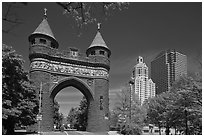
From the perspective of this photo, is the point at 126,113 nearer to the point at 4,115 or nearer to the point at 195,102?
the point at 195,102

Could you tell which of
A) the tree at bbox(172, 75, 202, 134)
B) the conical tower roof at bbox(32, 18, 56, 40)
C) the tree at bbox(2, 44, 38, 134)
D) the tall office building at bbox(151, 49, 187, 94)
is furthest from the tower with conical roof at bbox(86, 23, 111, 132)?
the tree at bbox(172, 75, 202, 134)

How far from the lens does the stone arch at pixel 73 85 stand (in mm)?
30517

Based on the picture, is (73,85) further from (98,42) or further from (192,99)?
(192,99)

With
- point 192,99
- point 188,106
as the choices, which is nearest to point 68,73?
point 188,106

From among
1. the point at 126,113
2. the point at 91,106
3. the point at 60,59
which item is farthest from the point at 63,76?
the point at 126,113

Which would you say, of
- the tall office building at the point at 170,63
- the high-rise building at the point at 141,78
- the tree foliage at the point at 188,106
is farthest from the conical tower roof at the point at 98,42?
the tree foliage at the point at 188,106

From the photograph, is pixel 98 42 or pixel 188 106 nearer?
pixel 188 106

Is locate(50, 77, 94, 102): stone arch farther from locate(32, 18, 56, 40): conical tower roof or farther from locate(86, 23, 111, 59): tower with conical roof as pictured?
locate(32, 18, 56, 40): conical tower roof

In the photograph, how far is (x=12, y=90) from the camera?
1633cm

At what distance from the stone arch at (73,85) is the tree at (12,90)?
31.8ft

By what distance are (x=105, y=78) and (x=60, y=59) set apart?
240 inches

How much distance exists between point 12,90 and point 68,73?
1495 cm

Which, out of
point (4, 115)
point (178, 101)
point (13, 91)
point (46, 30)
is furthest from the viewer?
point (46, 30)

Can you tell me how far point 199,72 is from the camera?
16953mm
